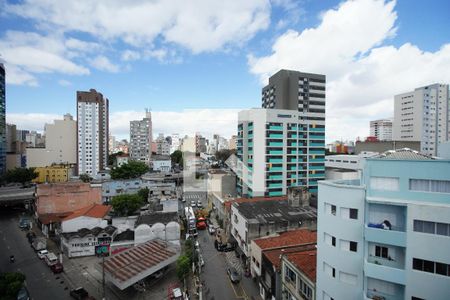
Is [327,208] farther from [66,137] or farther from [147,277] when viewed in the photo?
[66,137]

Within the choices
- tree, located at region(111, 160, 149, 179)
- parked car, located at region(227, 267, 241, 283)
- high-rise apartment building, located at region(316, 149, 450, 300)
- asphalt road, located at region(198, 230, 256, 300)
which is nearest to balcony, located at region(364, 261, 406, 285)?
high-rise apartment building, located at region(316, 149, 450, 300)

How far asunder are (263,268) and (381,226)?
10.8 meters

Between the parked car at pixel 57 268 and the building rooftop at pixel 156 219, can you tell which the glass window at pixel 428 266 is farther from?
the parked car at pixel 57 268

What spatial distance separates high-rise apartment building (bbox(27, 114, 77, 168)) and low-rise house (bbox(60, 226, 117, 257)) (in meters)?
56.5

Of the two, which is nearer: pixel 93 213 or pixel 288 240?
pixel 288 240

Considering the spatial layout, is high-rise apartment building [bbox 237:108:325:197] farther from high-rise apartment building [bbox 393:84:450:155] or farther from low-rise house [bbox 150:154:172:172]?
Answer: low-rise house [bbox 150:154:172:172]

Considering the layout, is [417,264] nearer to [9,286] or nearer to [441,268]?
[441,268]

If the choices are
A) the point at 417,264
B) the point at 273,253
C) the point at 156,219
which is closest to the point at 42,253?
the point at 156,219

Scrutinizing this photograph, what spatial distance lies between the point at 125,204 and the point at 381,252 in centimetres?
3013

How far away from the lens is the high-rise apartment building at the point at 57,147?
74.0 m

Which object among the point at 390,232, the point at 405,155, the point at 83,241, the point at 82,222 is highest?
the point at 405,155

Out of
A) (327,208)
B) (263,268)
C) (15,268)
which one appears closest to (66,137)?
(15,268)

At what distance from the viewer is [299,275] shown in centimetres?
1462

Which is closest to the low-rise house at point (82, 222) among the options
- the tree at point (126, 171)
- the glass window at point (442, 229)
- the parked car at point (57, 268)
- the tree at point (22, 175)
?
the parked car at point (57, 268)
